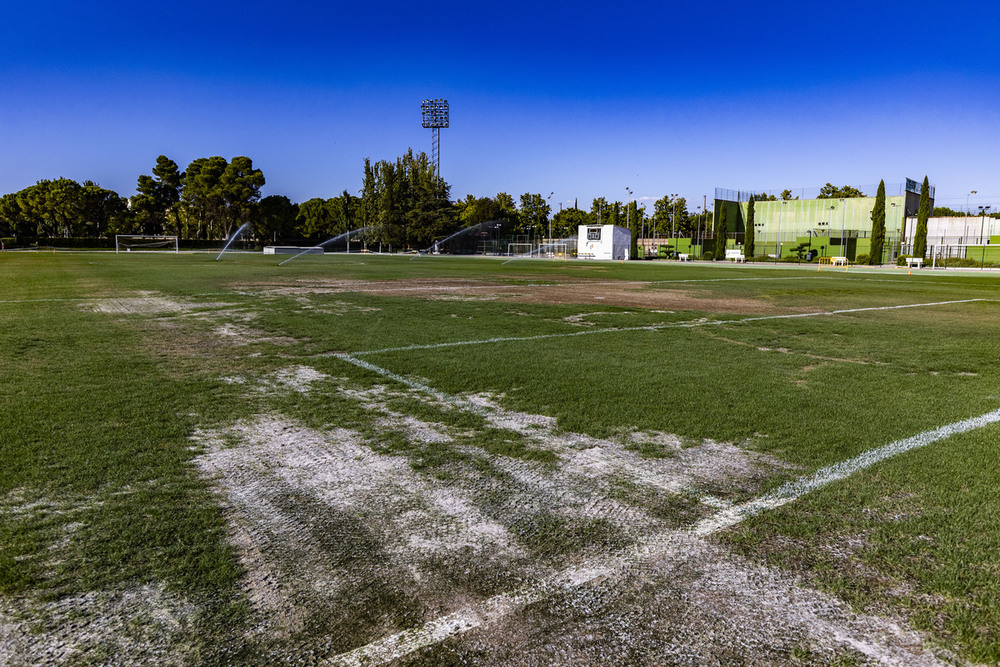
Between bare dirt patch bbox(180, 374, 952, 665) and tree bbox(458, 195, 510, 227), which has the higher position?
tree bbox(458, 195, 510, 227)

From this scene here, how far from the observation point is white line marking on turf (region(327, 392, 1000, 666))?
194cm

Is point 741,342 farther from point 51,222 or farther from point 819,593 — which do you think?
point 51,222

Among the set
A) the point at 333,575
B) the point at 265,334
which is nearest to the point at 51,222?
the point at 265,334

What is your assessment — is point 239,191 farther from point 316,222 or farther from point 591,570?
point 591,570

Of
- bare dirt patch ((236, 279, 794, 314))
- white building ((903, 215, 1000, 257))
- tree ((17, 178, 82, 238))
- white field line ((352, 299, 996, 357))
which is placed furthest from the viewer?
tree ((17, 178, 82, 238))

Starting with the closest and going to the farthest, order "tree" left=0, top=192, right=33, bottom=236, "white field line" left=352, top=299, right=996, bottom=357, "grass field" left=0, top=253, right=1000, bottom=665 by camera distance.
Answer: "grass field" left=0, top=253, right=1000, bottom=665 < "white field line" left=352, top=299, right=996, bottom=357 < "tree" left=0, top=192, right=33, bottom=236

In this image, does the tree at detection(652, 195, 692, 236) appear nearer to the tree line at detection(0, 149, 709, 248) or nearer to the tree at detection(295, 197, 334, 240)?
the tree line at detection(0, 149, 709, 248)

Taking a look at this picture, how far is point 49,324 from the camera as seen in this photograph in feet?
28.7

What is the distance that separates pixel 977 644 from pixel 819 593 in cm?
44

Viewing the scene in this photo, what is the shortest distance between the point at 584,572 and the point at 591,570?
0.03 metres

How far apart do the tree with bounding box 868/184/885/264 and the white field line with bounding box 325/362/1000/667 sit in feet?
174

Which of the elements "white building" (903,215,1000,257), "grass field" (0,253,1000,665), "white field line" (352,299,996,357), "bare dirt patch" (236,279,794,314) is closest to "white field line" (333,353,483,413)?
"grass field" (0,253,1000,665)

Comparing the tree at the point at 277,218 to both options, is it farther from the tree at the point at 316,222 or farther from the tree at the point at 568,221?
the tree at the point at 568,221

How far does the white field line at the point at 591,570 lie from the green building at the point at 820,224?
5953 cm
